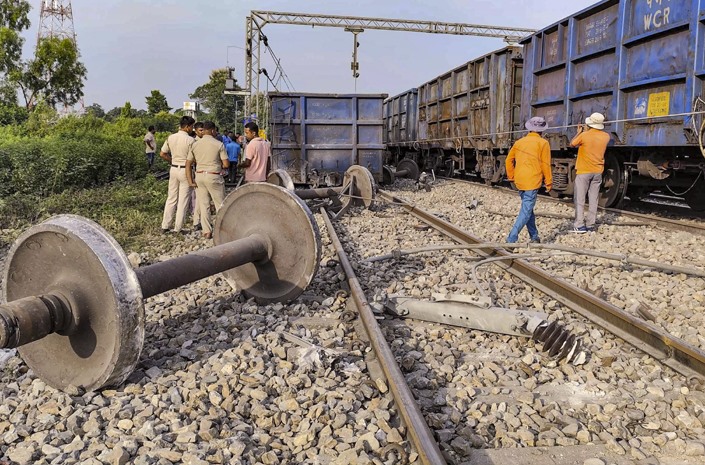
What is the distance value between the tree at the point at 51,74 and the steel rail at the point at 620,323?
38.7m

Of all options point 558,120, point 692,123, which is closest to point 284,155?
point 558,120

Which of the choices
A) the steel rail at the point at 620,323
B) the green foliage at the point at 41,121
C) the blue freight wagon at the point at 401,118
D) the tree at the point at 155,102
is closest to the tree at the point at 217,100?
the tree at the point at 155,102

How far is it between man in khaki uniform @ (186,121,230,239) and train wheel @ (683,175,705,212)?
7630 mm

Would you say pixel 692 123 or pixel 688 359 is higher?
pixel 692 123

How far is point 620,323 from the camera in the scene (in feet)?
13.5

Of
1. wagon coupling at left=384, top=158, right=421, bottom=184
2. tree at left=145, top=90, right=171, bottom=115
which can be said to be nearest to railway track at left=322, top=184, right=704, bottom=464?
wagon coupling at left=384, top=158, right=421, bottom=184

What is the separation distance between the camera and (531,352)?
379cm

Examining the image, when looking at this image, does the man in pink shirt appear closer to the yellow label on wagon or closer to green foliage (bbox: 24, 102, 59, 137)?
the yellow label on wagon

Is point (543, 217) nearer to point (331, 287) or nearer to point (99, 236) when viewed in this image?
point (331, 287)

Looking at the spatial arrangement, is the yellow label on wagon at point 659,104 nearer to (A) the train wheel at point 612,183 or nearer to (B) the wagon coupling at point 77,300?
(A) the train wheel at point 612,183

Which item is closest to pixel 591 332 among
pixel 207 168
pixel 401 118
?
pixel 207 168

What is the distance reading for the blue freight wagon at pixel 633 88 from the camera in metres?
7.93

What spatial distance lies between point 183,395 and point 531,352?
220 centimetres

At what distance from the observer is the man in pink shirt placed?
826cm
